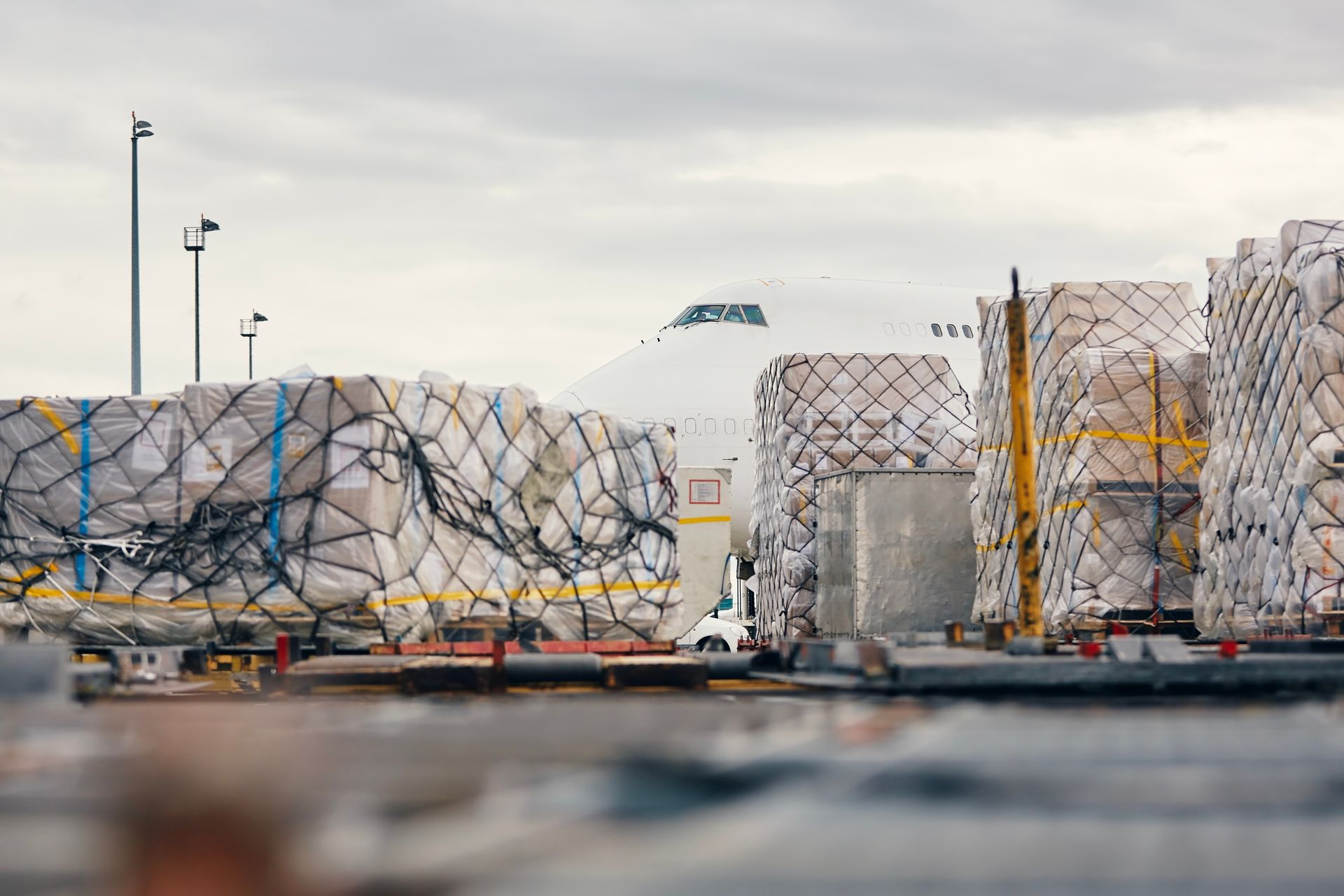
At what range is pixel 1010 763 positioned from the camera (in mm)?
8375

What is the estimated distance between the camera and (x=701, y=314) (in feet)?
118

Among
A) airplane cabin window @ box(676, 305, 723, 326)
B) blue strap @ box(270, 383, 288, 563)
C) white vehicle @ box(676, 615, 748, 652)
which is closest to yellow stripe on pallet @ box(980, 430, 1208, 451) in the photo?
white vehicle @ box(676, 615, 748, 652)

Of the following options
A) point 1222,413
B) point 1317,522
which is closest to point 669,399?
point 1222,413

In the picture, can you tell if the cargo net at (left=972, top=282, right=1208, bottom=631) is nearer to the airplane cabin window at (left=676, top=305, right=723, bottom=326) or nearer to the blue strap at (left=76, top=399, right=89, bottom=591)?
the blue strap at (left=76, top=399, right=89, bottom=591)

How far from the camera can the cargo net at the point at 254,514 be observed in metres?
16.8

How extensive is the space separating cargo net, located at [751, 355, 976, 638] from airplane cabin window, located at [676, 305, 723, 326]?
24.9 feet

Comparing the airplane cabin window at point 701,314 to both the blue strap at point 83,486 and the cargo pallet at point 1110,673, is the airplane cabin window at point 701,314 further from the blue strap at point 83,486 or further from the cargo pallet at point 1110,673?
the cargo pallet at point 1110,673

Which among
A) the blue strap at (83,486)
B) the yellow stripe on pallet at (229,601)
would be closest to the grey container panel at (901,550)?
the yellow stripe on pallet at (229,601)

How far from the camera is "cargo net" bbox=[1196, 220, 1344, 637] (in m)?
17.0

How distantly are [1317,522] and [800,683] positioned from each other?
6.19 meters

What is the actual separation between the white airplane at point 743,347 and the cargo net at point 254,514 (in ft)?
46.5

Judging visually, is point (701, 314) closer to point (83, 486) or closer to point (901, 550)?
point (901, 550)

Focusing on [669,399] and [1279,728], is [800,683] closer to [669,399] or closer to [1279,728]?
[1279,728]

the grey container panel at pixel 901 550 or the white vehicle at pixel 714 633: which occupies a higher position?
the grey container panel at pixel 901 550
